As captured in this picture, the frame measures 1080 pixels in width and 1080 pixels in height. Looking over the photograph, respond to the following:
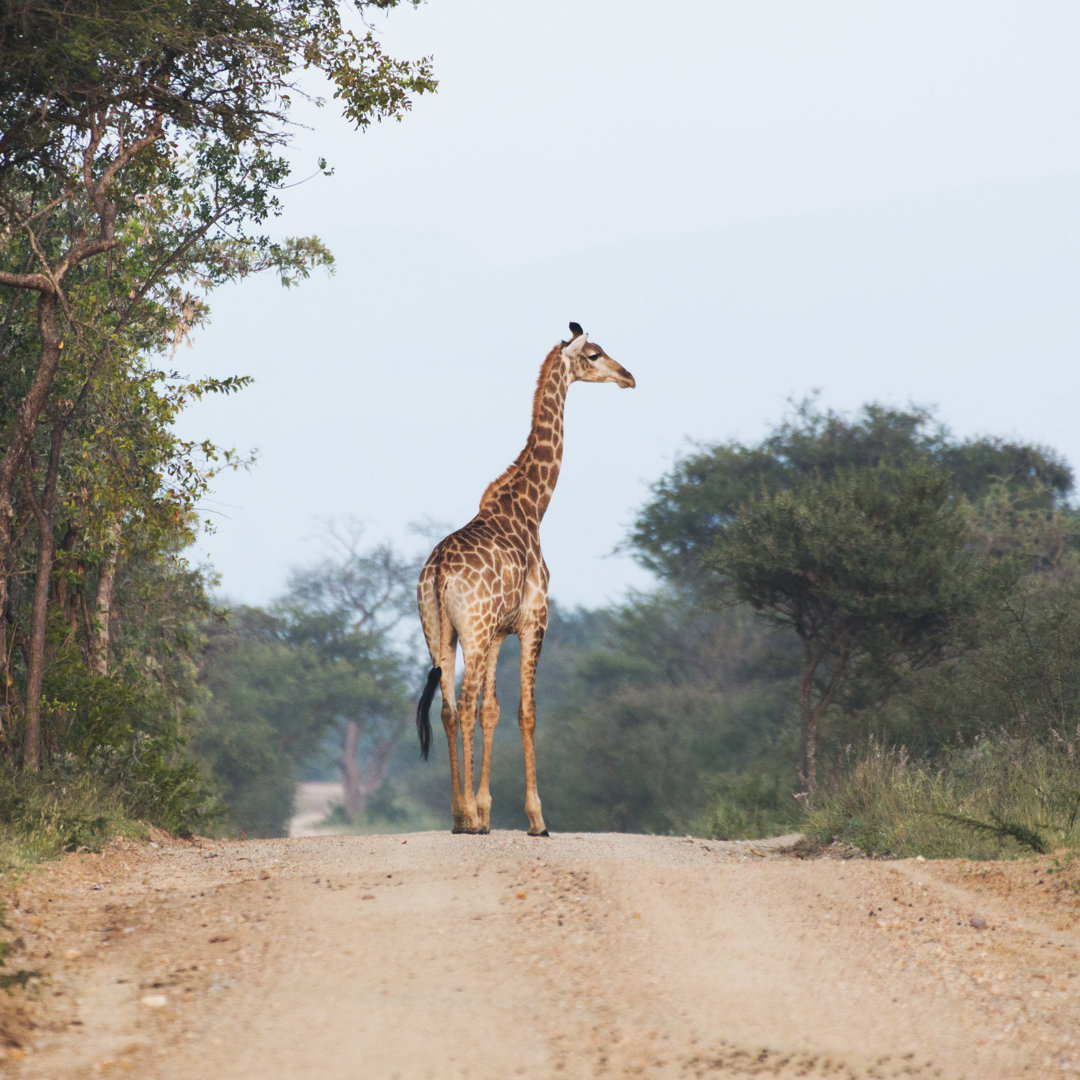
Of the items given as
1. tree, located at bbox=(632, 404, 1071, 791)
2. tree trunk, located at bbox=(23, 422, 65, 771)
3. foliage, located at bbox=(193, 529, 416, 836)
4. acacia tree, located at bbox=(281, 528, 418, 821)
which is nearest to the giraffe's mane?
tree trunk, located at bbox=(23, 422, 65, 771)

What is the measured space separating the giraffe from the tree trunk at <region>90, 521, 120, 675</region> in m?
4.66

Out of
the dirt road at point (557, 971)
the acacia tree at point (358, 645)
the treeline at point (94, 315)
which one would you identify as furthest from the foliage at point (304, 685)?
the dirt road at point (557, 971)

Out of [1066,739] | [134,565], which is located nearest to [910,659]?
[1066,739]

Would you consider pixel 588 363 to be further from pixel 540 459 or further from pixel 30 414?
pixel 30 414

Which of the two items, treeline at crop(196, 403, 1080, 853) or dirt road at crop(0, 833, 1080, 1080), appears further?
treeline at crop(196, 403, 1080, 853)

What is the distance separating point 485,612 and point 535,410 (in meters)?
2.56

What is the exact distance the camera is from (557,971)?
6.12 meters

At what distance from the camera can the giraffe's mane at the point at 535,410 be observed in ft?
40.2

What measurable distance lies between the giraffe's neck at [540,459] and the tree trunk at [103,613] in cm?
465

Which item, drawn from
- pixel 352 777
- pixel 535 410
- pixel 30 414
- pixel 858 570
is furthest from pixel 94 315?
pixel 352 777

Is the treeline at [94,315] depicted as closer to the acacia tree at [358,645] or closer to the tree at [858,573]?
the tree at [858,573]

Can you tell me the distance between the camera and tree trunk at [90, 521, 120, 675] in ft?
48.5

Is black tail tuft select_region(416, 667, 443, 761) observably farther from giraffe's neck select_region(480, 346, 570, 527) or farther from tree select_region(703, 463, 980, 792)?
tree select_region(703, 463, 980, 792)

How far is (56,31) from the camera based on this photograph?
10.5m
